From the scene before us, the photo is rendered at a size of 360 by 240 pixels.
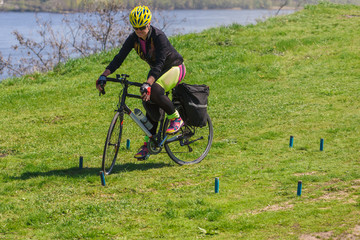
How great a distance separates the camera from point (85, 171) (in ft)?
27.0

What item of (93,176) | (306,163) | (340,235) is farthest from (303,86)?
(340,235)

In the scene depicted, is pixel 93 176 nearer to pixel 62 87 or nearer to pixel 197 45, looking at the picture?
pixel 62 87

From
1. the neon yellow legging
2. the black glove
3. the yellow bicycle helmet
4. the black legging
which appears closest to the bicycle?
the black legging

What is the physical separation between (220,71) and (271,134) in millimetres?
5849

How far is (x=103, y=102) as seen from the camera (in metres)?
13.5

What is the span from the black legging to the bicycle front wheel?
549 millimetres

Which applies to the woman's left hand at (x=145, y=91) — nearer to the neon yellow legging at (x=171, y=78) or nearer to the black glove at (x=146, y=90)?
the black glove at (x=146, y=90)

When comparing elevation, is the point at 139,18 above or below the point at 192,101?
above

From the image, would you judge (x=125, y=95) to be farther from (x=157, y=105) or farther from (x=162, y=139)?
(x=162, y=139)

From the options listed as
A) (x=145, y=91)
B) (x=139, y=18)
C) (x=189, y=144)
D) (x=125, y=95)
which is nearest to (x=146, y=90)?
(x=145, y=91)

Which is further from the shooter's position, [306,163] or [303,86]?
[303,86]

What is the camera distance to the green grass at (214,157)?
19.6 feet

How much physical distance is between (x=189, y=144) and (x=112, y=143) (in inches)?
72.1

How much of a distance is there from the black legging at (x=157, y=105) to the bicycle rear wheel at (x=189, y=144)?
0.66ft
